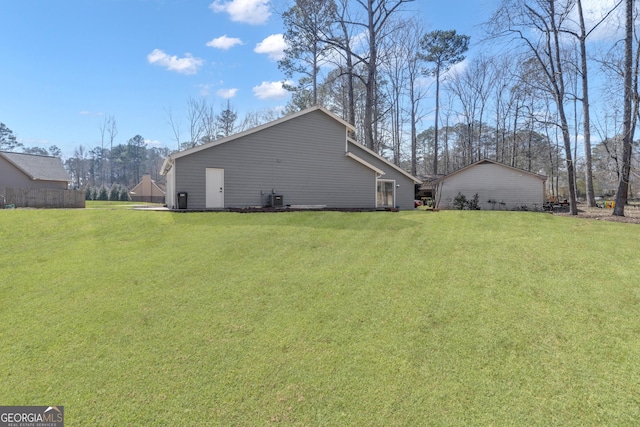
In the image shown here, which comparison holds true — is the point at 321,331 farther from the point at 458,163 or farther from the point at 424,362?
the point at 458,163

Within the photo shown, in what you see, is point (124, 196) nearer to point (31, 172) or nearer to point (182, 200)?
point (31, 172)

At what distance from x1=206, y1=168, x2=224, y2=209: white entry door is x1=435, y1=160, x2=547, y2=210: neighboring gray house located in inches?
681

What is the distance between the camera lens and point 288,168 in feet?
47.7

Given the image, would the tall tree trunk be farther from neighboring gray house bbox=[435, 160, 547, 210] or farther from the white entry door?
the white entry door

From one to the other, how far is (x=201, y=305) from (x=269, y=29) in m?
22.6

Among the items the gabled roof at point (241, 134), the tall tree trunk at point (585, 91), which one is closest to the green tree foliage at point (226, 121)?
the gabled roof at point (241, 134)

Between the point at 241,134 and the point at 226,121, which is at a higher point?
the point at 226,121

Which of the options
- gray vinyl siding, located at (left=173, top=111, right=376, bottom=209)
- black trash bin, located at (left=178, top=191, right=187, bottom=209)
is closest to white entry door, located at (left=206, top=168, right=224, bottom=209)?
gray vinyl siding, located at (left=173, top=111, right=376, bottom=209)

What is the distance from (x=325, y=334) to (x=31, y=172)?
3173cm

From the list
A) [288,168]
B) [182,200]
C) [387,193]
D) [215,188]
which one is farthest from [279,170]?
[387,193]

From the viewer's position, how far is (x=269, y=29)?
21.4m

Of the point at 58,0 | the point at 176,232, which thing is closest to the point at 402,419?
the point at 176,232

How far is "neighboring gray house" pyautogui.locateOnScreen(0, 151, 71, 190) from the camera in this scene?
2248 cm

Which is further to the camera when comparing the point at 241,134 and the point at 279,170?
the point at 279,170
